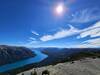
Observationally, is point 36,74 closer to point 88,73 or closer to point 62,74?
point 62,74

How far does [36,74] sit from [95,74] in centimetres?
1541

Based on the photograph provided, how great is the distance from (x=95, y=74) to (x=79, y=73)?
4.04 metres

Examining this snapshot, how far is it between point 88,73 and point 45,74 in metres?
11.3

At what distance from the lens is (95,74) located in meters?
40.3

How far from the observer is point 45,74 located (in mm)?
40594

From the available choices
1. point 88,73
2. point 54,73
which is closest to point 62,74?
point 54,73

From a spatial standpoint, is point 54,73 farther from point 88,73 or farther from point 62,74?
point 88,73

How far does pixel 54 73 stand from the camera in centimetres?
4066

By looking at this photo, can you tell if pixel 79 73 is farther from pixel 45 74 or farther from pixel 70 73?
pixel 45 74

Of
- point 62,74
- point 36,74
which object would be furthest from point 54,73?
point 36,74

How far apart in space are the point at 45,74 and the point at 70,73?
6.58m

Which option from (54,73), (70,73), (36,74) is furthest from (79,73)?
(36,74)

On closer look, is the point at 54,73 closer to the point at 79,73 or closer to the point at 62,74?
the point at 62,74

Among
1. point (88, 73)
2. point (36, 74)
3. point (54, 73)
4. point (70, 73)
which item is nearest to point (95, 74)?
point (88, 73)
